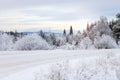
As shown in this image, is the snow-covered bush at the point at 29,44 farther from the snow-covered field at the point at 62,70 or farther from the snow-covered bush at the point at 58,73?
the snow-covered bush at the point at 58,73

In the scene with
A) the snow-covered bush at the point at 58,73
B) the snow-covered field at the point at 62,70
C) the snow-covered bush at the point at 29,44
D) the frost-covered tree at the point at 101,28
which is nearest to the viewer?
the snow-covered bush at the point at 58,73

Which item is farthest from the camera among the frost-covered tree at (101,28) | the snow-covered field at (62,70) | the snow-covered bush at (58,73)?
the frost-covered tree at (101,28)

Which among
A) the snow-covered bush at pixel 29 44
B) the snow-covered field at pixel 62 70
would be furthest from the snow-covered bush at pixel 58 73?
the snow-covered bush at pixel 29 44

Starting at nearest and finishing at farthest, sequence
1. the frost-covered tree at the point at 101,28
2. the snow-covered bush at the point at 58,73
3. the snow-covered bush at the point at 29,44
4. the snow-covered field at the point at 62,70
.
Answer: the snow-covered bush at the point at 58,73, the snow-covered field at the point at 62,70, the snow-covered bush at the point at 29,44, the frost-covered tree at the point at 101,28

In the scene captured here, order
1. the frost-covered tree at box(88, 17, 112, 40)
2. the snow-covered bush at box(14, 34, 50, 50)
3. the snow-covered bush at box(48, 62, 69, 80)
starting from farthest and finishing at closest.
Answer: the frost-covered tree at box(88, 17, 112, 40), the snow-covered bush at box(14, 34, 50, 50), the snow-covered bush at box(48, 62, 69, 80)

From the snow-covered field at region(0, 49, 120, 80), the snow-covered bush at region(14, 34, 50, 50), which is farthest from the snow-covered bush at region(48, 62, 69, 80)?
the snow-covered bush at region(14, 34, 50, 50)

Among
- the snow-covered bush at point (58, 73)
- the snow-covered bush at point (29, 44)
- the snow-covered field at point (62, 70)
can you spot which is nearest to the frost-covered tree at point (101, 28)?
the snow-covered bush at point (29, 44)

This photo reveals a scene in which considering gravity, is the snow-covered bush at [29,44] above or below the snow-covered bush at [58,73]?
below

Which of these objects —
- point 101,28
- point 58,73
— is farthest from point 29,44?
point 101,28

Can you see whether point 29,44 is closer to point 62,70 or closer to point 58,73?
point 62,70

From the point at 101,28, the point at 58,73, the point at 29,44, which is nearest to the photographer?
the point at 58,73

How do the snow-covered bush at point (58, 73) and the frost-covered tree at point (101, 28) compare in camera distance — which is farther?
the frost-covered tree at point (101, 28)

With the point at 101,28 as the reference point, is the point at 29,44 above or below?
below

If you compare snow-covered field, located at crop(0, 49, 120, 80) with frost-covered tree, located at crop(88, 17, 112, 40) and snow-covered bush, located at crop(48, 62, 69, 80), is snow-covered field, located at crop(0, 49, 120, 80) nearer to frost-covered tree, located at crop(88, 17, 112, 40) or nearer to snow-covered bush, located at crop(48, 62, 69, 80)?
snow-covered bush, located at crop(48, 62, 69, 80)
